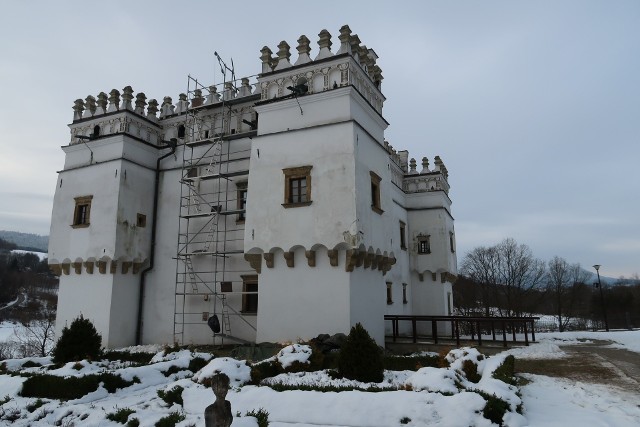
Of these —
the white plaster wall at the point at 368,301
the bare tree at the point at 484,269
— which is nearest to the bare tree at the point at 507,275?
the bare tree at the point at 484,269

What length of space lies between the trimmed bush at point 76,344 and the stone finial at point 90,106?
1202 centimetres

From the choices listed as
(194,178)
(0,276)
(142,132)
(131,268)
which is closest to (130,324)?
(131,268)

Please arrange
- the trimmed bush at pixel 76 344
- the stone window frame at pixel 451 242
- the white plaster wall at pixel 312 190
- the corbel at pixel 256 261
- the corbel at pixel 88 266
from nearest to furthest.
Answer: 1. the trimmed bush at pixel 76 344
2. the white plaster wall at pixel 312 190
3. the corbel at pixel 256 261
4. the corbel at pixel 88 266
5. the stone window frame at pixel 451 242

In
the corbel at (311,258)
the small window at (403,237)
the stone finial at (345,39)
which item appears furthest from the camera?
the small window at (403,237)

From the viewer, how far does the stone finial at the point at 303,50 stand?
16.7 meters

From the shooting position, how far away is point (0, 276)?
3147 inches

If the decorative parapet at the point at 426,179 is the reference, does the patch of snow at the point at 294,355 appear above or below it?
below

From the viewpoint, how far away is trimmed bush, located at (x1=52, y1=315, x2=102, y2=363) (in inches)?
514

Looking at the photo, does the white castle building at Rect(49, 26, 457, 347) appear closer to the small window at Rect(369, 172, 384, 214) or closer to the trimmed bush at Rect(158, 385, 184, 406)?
the small window at Rect(369, 172, 384, 214)

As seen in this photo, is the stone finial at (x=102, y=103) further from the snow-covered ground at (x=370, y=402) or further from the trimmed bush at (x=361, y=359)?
the trimmed bush at (x=361, y=359)

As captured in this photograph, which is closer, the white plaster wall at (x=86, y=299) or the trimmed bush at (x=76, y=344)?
the trimmed bush at (x=76, y=344)

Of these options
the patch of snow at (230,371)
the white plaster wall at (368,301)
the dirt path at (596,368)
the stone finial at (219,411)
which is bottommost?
the dirt path at (596,368)

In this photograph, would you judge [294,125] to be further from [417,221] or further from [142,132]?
[417,221]

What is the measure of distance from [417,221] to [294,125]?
1185 cm
